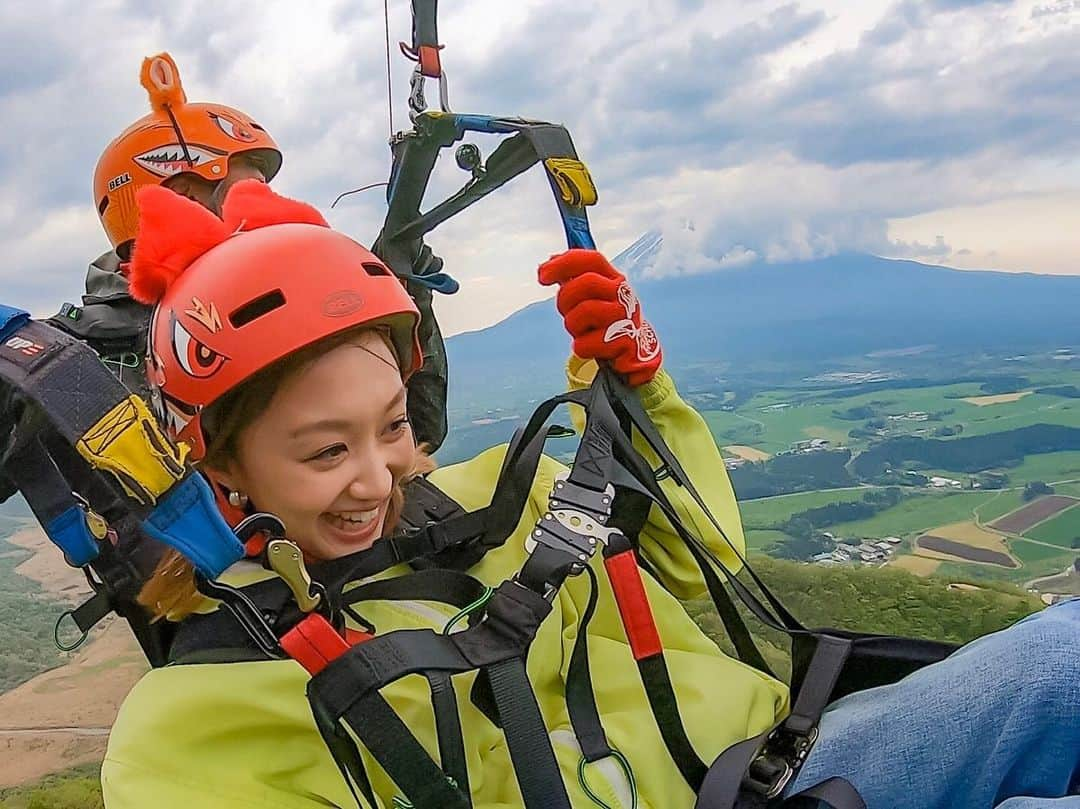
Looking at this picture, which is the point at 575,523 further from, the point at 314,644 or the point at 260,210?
the point at 260,210

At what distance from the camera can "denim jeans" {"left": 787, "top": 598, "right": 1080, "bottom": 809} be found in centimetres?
118

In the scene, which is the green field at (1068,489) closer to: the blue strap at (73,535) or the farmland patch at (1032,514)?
the farmland patch at (1032,514)

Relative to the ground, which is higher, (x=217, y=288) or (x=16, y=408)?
(x=217, y=288)

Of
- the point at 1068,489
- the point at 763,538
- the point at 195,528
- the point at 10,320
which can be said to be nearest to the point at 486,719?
the point at 195,528

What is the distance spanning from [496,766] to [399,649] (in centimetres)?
39

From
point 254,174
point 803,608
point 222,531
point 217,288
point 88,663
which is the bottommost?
point 803,608

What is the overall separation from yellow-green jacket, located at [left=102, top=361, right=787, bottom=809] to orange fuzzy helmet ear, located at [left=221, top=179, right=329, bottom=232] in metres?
0.54

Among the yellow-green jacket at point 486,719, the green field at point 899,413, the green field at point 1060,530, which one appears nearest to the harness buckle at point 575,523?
the yellow-green jacket at point 486,719

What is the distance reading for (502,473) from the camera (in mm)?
1651

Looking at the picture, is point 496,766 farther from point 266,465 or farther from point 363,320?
point 363,320

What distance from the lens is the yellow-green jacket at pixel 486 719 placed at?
4.02 ft

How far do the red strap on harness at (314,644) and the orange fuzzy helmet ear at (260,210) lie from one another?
0.68 m

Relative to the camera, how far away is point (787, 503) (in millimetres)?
4094

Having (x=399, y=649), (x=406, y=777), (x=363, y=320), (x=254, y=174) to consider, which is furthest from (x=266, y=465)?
(x=254, y=174)
